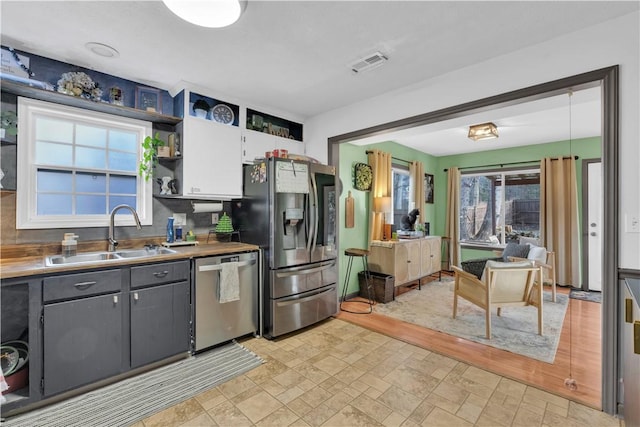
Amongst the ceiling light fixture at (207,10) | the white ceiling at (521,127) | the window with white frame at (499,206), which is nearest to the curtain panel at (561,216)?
the window with white frame at (499,206)

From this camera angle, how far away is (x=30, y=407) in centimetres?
185

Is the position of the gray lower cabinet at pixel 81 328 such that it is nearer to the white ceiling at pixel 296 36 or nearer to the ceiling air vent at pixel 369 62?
the white ceiling at pixel 296 36

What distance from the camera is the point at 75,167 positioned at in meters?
2.56

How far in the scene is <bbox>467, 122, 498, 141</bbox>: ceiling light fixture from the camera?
13.4 ft

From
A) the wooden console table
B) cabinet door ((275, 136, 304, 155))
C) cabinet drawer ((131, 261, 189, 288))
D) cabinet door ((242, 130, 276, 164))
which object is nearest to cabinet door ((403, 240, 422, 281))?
the wooden console table

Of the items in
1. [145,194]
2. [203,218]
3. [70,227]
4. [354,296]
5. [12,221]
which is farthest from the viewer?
[354,296]

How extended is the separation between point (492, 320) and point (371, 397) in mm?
2214

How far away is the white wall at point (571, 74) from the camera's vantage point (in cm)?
178

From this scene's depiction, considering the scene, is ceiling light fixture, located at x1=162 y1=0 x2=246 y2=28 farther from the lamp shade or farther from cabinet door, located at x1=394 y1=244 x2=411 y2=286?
cabinet door, located at x1=394 y1=244 x2=411 y2=286

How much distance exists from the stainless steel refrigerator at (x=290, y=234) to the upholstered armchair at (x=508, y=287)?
1.65m

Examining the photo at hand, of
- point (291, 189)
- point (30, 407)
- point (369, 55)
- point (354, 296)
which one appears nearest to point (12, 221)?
point (30, 407)

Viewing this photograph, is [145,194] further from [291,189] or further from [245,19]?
[245,19]

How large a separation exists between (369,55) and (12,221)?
3115 millimetres

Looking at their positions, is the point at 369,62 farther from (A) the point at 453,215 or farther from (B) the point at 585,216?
(B) the point at 585,216
